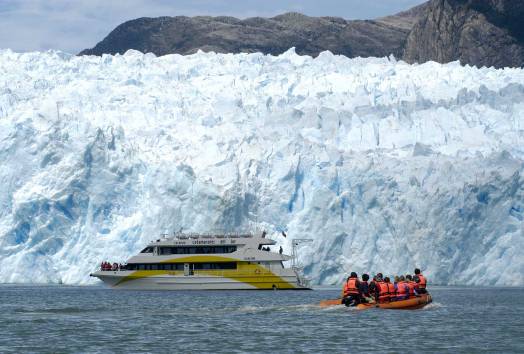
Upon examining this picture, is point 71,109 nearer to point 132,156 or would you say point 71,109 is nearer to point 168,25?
point 132,156

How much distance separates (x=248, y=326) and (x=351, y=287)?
5932 mm

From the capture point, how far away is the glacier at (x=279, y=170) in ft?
215

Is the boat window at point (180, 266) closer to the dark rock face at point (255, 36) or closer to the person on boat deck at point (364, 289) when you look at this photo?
the person on boat deck at point (364, 289)

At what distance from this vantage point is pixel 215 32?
460 ft

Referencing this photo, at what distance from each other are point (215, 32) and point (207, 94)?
2474 inches

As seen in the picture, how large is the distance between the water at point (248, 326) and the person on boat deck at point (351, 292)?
0.48 m

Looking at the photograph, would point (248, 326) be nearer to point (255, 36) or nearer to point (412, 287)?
point (412, 287)

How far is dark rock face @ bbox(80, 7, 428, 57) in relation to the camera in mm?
139375

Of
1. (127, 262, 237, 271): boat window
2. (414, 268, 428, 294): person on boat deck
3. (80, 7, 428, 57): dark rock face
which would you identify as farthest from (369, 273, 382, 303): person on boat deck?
(80, 7, 428, 57): dark rock face

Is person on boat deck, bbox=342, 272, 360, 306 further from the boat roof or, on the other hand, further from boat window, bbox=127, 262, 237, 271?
boat window, bbox=127, 262, 237, 271

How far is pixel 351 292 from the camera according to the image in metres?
42.5

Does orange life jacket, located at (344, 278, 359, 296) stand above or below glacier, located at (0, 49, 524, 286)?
below

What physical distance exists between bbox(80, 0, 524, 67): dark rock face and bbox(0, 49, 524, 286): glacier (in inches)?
1593

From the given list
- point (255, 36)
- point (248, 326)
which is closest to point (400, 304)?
point (248, 326)
